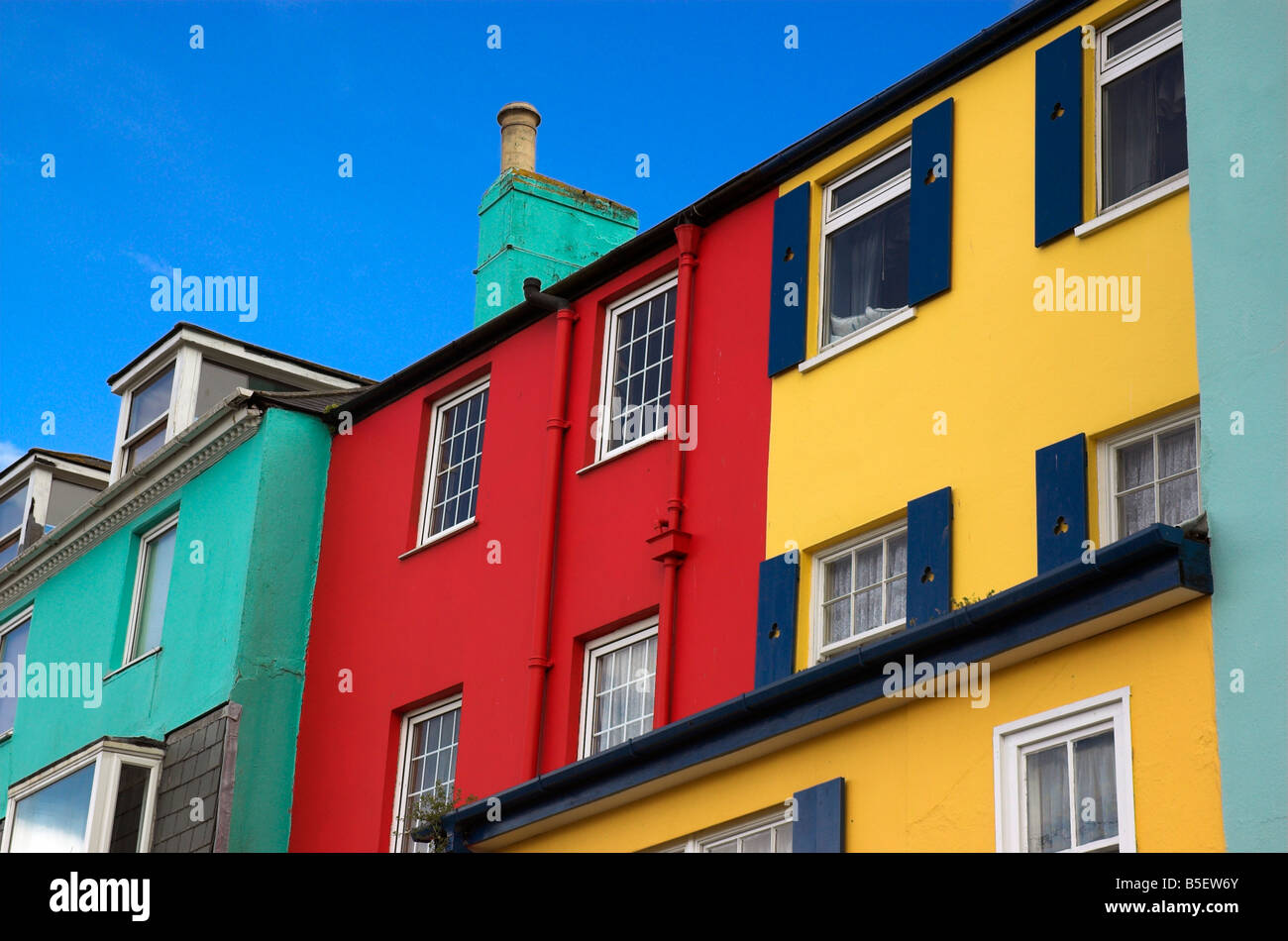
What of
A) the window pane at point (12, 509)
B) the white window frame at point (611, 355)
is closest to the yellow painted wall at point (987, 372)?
the white window frame at point (611, 355)

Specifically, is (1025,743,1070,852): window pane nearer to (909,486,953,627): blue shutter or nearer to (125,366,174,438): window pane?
(909,486,953,627): blue shutter

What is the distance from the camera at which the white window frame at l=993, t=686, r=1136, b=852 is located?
10617 millimetres

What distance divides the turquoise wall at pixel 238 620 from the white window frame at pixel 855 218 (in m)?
7.32

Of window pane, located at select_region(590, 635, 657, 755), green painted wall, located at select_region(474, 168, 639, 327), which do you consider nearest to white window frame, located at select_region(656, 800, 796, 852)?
window pane, located at select_region(590, 635, 657, 755)

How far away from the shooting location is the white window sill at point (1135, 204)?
12667 mm

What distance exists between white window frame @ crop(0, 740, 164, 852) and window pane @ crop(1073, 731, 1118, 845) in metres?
11.5

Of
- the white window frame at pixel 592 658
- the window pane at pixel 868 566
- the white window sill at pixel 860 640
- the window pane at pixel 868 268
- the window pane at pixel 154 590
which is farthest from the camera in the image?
the window pane at pixel 154 590

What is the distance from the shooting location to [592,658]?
16.9 metres

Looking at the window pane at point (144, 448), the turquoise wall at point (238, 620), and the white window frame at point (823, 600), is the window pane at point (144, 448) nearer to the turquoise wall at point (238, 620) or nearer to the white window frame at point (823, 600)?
the turquoise wall at point (238, 620)

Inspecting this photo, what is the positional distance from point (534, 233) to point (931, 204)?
32.4 ft

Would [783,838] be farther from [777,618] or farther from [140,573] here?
[140,573]

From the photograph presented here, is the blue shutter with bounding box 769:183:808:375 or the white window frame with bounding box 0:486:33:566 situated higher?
the white window frame with bounding box 0:486:33:566

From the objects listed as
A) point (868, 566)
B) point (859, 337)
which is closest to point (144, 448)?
point (859, 337)

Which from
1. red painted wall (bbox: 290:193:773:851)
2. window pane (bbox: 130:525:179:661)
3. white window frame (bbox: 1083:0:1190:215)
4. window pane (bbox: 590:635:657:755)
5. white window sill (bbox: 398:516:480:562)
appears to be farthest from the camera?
window pane (bbox: 130:525:179:661)
